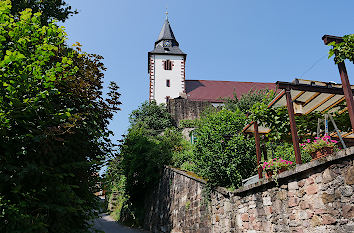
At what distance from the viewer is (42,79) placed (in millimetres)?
3506

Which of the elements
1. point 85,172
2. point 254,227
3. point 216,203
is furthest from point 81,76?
point 216,203

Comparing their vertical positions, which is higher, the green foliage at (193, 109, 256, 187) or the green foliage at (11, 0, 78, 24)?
the green foliage at (11, 0, 78, 24)

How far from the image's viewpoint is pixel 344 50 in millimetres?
4711

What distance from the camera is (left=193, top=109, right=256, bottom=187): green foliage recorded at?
810cm

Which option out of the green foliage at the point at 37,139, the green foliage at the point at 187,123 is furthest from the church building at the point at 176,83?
→ the green foliage at the point at 37,139

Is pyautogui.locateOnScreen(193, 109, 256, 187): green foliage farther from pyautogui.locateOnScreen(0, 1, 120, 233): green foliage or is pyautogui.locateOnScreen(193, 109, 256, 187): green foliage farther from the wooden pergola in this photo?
pyautogui.locateOnScreen(0, 1, 120, 233): green foliage

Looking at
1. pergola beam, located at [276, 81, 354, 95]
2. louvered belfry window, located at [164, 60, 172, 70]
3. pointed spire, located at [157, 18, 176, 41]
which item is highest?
pointed spire, located at [157, 18, 176, 41]

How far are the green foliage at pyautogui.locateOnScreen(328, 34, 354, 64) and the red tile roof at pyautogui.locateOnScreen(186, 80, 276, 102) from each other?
2585cm

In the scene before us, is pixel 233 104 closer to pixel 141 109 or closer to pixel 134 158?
pixel 141 109

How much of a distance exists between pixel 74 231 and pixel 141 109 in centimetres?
2382

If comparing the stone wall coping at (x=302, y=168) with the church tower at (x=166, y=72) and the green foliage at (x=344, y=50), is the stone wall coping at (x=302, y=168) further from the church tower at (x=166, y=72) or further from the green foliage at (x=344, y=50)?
the church tower at (x=166, y=72)

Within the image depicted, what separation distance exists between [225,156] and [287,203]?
9.70ft

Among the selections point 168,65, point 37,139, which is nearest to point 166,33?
point 168,65

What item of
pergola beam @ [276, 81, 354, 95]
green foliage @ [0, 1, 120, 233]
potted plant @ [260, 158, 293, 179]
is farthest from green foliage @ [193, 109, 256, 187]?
green foliage @ [0, 1, 120, 233]
